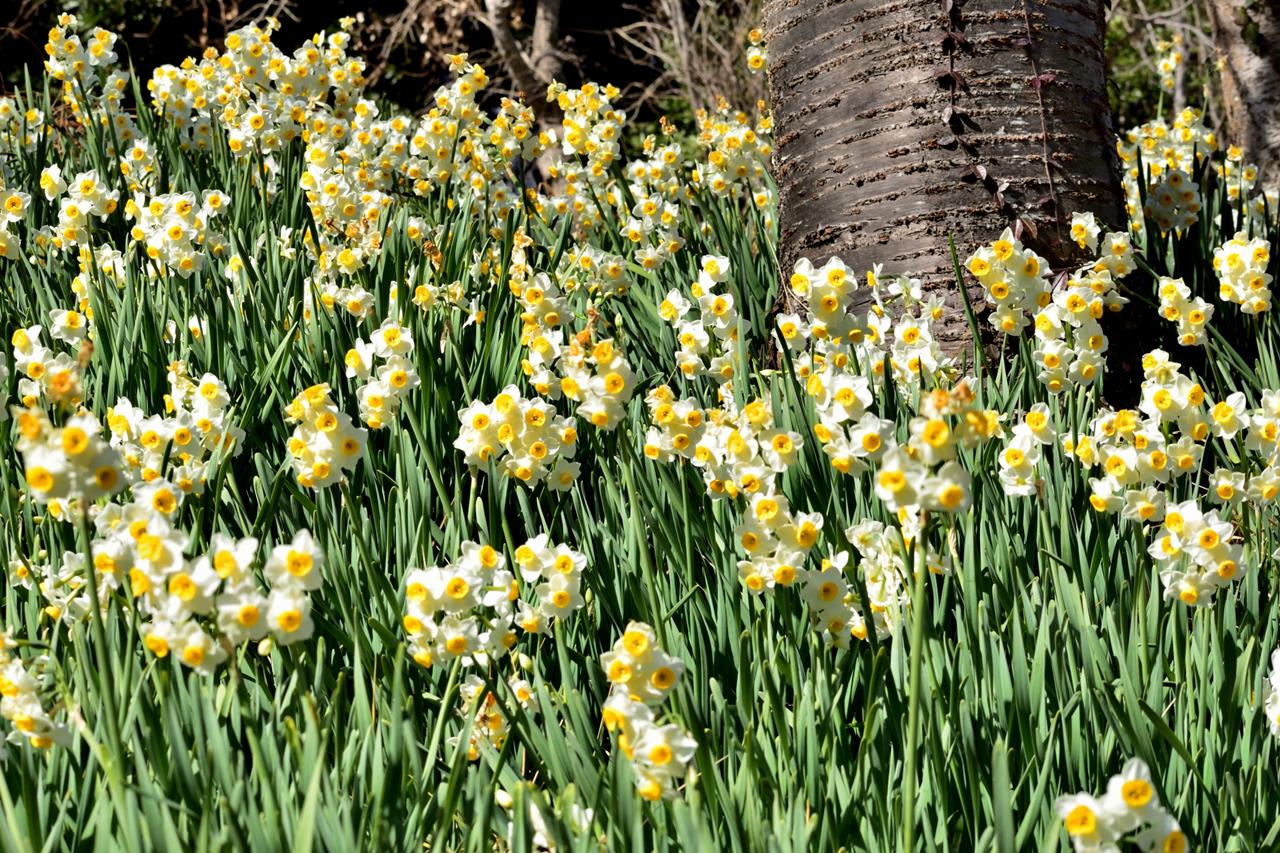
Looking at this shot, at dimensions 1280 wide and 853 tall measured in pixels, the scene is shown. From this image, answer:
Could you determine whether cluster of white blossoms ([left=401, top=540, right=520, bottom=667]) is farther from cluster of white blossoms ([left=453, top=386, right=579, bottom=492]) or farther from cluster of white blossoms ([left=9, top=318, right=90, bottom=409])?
cluster of white blossoms ([left=9, top=318, right=90, bottom=409])

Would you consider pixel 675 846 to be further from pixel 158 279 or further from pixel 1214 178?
pixel 1214 178

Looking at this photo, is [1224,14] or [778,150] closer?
[778,150]

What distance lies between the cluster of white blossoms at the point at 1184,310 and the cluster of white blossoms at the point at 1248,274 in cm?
20

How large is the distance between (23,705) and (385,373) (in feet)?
2.58

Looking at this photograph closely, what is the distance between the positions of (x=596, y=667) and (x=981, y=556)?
63cm

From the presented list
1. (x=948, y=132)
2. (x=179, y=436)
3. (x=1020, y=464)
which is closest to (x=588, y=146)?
(x=948, y=132)

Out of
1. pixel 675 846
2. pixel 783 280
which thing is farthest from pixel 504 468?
pixel 783 280

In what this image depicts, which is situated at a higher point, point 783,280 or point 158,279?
point 158,279

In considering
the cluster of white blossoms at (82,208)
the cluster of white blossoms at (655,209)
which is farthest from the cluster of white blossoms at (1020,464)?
the cluster of white blossoms at (82,208)

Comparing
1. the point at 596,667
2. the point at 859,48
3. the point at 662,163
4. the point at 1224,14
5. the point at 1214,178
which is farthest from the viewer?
the point at 1224,14

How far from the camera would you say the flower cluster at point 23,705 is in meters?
1.40

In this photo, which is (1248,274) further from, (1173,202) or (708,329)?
(708,329)

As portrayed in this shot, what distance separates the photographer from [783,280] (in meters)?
3.40

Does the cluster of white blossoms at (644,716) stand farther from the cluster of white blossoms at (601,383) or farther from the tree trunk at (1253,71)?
the tree trunk at (1253,71)
